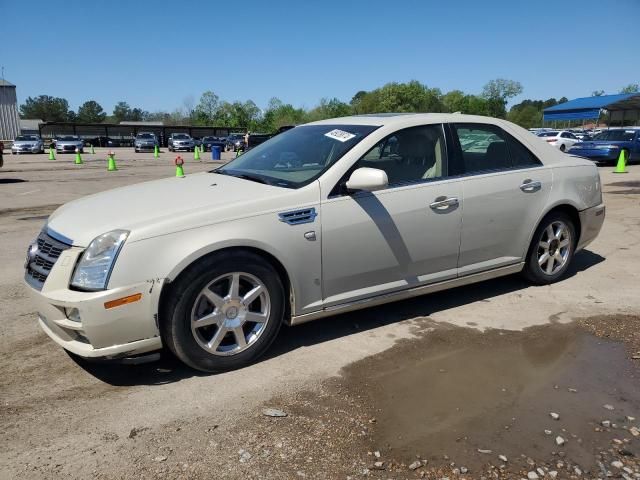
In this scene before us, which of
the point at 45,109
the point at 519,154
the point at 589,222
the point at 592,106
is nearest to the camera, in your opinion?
the point at 519,154

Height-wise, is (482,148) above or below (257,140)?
below

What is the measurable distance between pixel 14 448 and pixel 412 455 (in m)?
2.04

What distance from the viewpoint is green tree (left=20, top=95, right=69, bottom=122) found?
377 ft

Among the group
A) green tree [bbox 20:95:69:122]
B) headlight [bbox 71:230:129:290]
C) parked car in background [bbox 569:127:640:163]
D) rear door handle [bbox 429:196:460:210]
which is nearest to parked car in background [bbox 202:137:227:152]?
parked car in background [bbox 569:127:640:163]

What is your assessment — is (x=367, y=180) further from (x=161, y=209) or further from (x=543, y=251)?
(x=543, y=251)

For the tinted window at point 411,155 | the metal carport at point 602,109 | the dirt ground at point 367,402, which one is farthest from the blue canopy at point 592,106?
the dirt ground at point 367,402

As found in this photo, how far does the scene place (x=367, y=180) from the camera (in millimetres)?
3564

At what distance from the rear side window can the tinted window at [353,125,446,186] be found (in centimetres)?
17

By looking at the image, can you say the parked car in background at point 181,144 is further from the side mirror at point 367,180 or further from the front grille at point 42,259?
the side mirror at point 367,180

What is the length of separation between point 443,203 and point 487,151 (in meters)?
0.87

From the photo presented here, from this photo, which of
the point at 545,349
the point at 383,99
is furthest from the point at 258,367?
the point at 383,99

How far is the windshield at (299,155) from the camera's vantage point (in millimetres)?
3854

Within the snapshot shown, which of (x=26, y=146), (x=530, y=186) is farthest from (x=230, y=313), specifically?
(x=26, y=146)

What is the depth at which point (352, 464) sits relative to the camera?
2488 millimetres
